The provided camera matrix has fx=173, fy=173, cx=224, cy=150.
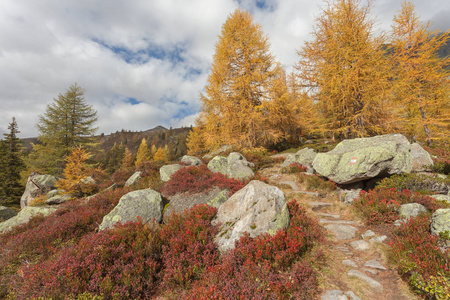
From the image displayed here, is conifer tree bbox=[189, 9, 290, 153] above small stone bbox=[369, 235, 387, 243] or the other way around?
above

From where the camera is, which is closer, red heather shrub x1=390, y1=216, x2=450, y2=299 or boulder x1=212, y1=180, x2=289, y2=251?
red heather shrub x1=390, y1=216, x2=450, y2=299

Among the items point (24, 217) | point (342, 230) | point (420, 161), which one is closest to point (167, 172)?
point (24, 217)

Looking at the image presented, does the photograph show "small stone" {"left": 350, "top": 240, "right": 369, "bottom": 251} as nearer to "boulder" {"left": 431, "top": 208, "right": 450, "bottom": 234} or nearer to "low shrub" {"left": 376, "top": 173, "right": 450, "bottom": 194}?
"boulder" {"left": 431, "top": 208, "right": 450, "bottom": 234}

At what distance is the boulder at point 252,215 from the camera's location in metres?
4.52

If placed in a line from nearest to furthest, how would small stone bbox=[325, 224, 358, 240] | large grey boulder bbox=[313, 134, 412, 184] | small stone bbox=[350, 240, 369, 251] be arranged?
small stone bbox=[350, 240, 369, 251], small stone bbox=[325, 224, 358, 240], large grey boulder bbox=[313, 134, 412, 184]

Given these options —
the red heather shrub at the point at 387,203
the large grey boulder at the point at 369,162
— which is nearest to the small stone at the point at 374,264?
the red heather shrub at the point at 387,203

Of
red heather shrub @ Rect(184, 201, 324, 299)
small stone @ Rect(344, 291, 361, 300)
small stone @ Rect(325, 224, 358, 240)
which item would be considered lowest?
small stone @ Rect(344, 291, 361, 300)

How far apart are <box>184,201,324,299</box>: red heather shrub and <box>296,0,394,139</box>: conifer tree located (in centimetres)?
1197

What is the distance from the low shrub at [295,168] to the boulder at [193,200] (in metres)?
5.55

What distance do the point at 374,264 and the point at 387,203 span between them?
8.39ft

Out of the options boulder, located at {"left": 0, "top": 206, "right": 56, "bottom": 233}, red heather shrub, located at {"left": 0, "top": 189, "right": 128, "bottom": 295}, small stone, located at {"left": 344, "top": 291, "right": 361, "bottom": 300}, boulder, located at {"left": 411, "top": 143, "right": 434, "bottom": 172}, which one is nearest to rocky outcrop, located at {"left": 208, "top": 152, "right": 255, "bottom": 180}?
red heather shrub, located at {"left": 0, "top": 189, "right": 128, "bottom": 295}

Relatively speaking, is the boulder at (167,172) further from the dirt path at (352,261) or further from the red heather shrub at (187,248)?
the dirt path at (352,261)

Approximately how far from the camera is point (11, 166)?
21.9 meters

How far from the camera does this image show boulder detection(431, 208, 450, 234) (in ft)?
12.8
